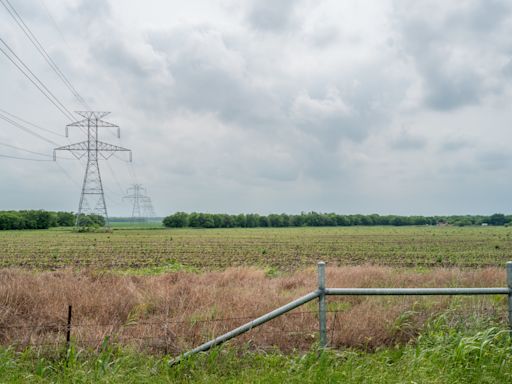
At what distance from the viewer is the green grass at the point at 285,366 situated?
18.6 feet

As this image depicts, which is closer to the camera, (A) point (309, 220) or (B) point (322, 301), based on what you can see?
(B) point (322, 301)

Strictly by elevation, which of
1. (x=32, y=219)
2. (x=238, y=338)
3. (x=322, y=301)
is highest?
(x=32, y=219)

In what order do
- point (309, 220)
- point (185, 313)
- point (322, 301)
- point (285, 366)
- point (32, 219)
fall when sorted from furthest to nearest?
point (309, 220), point (32, 219), point (185, 313), point (322, 301), point (285, 366)

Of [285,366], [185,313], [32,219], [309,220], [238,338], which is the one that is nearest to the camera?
[285,366]

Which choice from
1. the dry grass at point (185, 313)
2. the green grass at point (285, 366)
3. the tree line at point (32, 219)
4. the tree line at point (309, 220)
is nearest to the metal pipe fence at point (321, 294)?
the green grass at point (285, 366)

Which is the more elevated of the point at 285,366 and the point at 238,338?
the point at 238,338

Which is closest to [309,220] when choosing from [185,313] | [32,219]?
[32,219]

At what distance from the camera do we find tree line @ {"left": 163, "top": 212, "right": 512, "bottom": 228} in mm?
132250

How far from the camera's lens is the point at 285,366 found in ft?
19.9

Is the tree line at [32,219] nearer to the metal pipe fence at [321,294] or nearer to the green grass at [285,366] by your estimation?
the green grass at [285,366]

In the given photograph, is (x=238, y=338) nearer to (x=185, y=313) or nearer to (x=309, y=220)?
(x=185, y=313)

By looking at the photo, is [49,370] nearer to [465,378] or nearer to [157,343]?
[157,343]

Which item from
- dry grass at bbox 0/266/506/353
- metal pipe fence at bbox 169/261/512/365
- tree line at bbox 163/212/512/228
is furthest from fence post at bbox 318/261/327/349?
tree line at bbox 163/212/512/228

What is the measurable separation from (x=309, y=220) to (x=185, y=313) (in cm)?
14268
